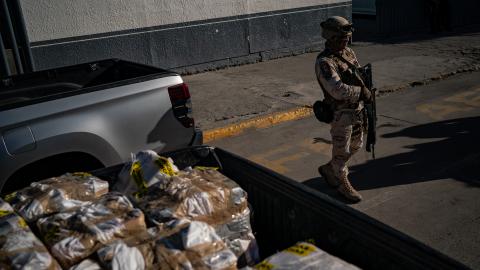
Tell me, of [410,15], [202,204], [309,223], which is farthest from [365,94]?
[410,15]

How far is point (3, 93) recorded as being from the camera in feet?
17.0

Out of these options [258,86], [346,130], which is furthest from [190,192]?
[258,86]

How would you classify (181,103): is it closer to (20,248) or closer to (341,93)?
(341,93)

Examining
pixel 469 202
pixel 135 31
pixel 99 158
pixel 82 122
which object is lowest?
pixel 469 202

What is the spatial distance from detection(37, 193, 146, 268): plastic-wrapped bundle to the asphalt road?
3.09 metres

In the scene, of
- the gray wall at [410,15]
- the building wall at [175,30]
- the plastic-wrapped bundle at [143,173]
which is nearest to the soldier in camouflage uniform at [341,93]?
the plastic-wrapped bundle at [143,173]

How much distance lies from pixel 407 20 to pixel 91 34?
37.2 ft

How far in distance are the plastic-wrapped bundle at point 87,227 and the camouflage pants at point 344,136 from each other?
2.92 meters

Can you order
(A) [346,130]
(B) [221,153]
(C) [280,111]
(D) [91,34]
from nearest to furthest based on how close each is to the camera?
(B) [221,153] → (A) [346,130] → (C) [280,111] → (D) [91,34]

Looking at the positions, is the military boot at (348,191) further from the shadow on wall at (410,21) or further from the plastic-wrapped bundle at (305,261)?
the shadow on wall at (410,21)

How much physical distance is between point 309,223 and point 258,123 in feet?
17.8

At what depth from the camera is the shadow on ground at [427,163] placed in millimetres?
5754

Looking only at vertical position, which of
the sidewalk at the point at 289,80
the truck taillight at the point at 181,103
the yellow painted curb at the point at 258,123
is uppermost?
the truck taillight at the point at 181,103

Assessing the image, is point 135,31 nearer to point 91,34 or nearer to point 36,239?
point 91,34
